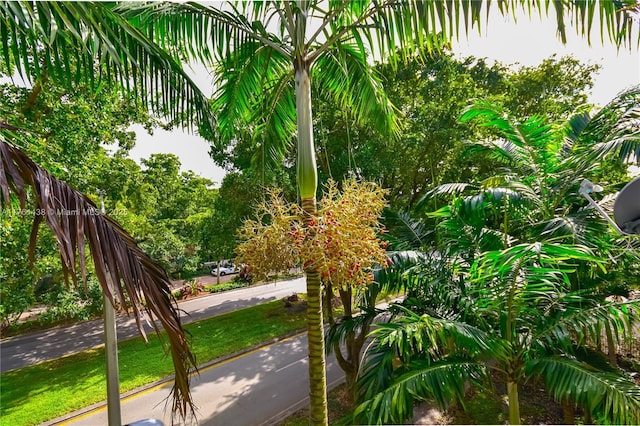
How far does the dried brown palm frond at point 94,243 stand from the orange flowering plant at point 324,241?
1.57 ft

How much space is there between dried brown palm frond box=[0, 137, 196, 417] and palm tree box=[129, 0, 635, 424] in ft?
2.35

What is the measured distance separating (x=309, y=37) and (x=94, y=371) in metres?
6.57

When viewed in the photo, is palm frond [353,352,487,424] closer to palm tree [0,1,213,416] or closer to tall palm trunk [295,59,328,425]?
tall palm trunk [295,59,328,425]

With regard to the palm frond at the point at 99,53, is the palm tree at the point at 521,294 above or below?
below

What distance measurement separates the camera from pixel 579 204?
108 inches

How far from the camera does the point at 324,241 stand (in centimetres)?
155

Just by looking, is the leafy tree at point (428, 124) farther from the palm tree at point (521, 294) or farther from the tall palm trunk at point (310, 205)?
the tall palm trunk at point (310, 205)

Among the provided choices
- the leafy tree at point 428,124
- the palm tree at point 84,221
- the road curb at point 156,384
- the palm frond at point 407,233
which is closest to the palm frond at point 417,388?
the palm tree at point 84,221

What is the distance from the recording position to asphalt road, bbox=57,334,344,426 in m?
4.17

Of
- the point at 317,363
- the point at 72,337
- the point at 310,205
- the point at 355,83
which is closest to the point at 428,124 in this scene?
the point at 355,83

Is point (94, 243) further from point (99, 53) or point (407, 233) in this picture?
point (407, 233)

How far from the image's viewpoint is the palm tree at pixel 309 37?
5.34 ft

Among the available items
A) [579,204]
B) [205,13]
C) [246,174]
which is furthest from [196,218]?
[579,204]

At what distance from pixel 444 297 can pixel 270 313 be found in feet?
23.3
